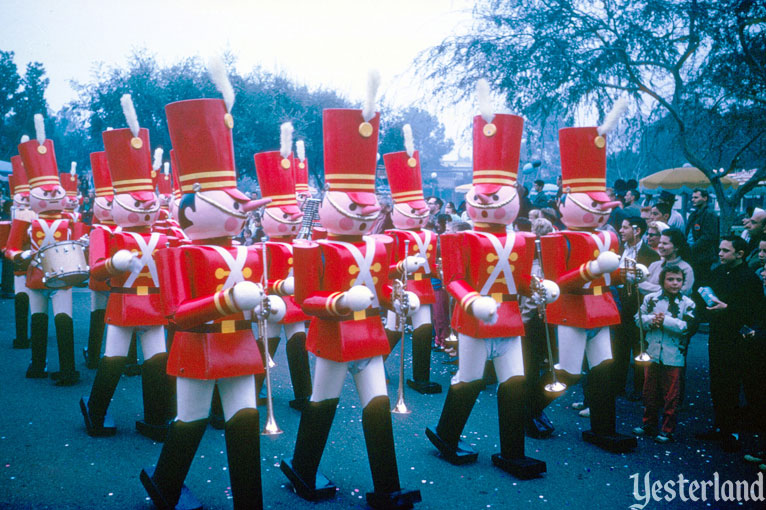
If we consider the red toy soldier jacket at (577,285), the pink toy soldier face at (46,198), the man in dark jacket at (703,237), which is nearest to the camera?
the red toy soldier jacket at (577,285)

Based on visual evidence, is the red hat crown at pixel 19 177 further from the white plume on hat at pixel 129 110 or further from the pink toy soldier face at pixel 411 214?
the pink toy soldier face at pixel 411 214

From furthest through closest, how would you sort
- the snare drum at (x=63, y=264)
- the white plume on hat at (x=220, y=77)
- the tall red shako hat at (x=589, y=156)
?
the snare drum at (x=63, y=264) → the tall red shako hat at (x=589, y=156) → the white plume on hat at (x=220, y=77)

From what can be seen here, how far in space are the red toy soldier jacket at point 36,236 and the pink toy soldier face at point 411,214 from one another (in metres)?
3.87

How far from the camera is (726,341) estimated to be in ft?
16.7

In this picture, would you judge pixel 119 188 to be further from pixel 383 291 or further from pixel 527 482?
pixel 527 482

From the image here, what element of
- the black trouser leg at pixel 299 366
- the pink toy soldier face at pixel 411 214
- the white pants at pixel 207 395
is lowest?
the black trouser leg at pixel 299 366

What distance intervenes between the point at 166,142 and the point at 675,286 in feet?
70.8

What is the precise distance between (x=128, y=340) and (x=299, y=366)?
5.55 feet

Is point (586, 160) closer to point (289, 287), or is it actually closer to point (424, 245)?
point (424, 245)

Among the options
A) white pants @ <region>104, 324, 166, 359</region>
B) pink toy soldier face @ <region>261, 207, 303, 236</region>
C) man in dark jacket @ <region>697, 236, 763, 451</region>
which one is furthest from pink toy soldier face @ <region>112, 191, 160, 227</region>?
man in dark jacket @ <region>697, 236, 763, 451</region>

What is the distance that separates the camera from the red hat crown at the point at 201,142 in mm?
3612

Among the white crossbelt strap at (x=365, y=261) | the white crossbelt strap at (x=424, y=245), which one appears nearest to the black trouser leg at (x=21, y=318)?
the white crossbelt strap at (x=424, y=245)

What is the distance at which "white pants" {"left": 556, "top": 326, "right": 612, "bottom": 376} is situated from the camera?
4.86 meters

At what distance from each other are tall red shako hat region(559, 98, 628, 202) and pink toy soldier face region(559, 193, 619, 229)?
5cm
